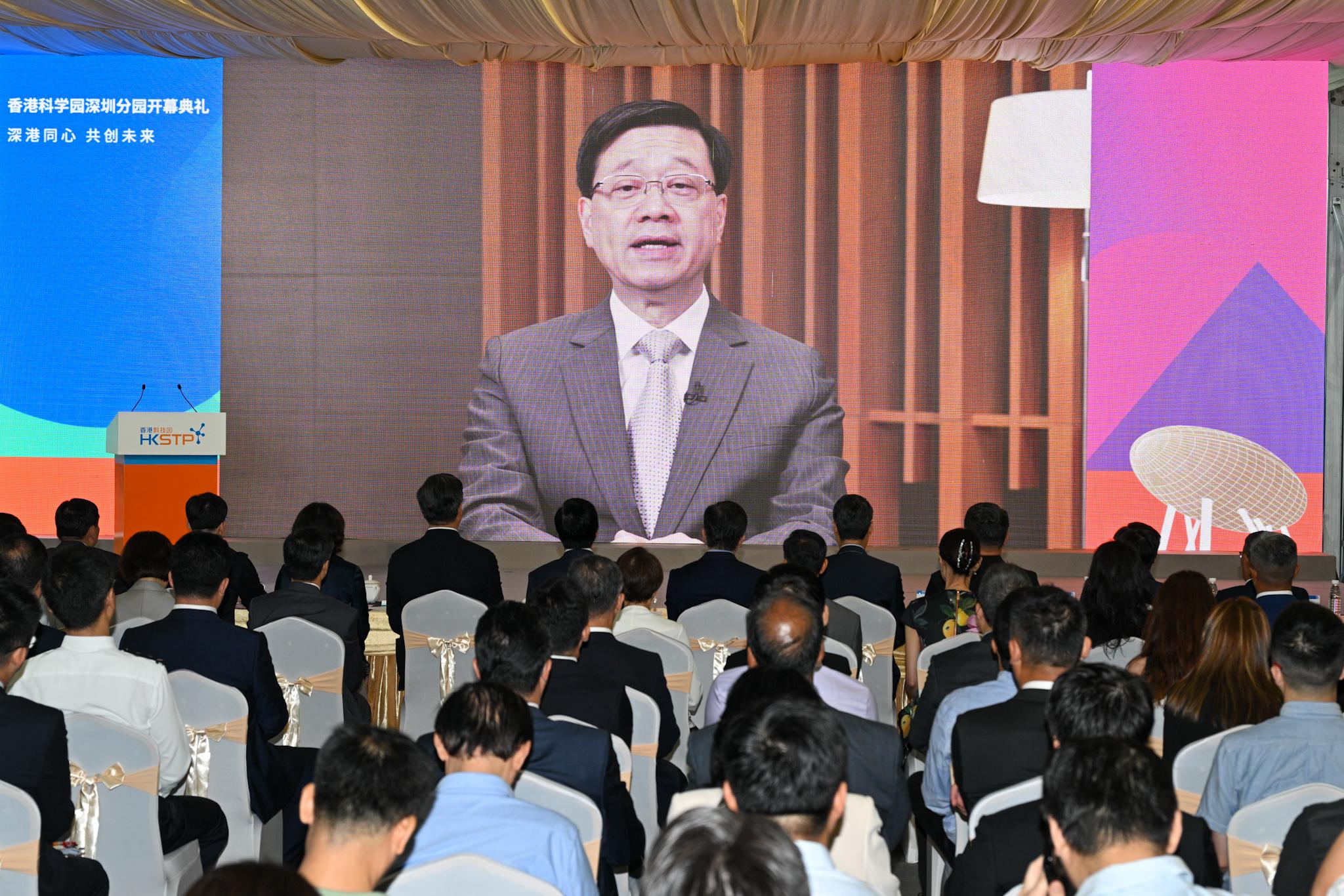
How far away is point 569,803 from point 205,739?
1.42m

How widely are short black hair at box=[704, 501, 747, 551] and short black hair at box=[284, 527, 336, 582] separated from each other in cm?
Result: 138

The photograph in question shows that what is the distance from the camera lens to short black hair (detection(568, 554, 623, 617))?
359 cm

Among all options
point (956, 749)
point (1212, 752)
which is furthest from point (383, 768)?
point (1212, 752)

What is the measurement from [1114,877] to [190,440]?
5.88 m

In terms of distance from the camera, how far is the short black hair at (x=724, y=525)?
15.8 feet

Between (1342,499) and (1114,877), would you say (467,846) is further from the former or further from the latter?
(1342,499)

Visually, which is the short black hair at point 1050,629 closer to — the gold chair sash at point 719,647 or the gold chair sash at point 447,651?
the gold chair sash at point 719,647

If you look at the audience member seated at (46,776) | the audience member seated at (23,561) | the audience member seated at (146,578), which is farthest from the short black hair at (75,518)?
the audience member seated at (46,776)

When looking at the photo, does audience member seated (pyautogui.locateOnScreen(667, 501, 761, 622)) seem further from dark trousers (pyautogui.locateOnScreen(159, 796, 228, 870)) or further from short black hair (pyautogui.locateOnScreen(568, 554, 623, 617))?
dark trousers (pyautogui.locateOnScreen(159, 796, 228, 870))

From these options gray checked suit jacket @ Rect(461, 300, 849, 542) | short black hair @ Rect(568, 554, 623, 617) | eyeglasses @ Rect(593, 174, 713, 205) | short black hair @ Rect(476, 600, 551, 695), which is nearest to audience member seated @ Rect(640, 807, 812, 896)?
short black hair @ Rect(476, 600, 551, 695)

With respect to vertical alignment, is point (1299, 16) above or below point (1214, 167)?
above

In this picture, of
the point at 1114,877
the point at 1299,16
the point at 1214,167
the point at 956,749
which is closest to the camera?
the point at 1114,877

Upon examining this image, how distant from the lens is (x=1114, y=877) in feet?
5.54

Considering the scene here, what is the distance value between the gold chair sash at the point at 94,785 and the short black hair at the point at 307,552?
1552 millimetres
